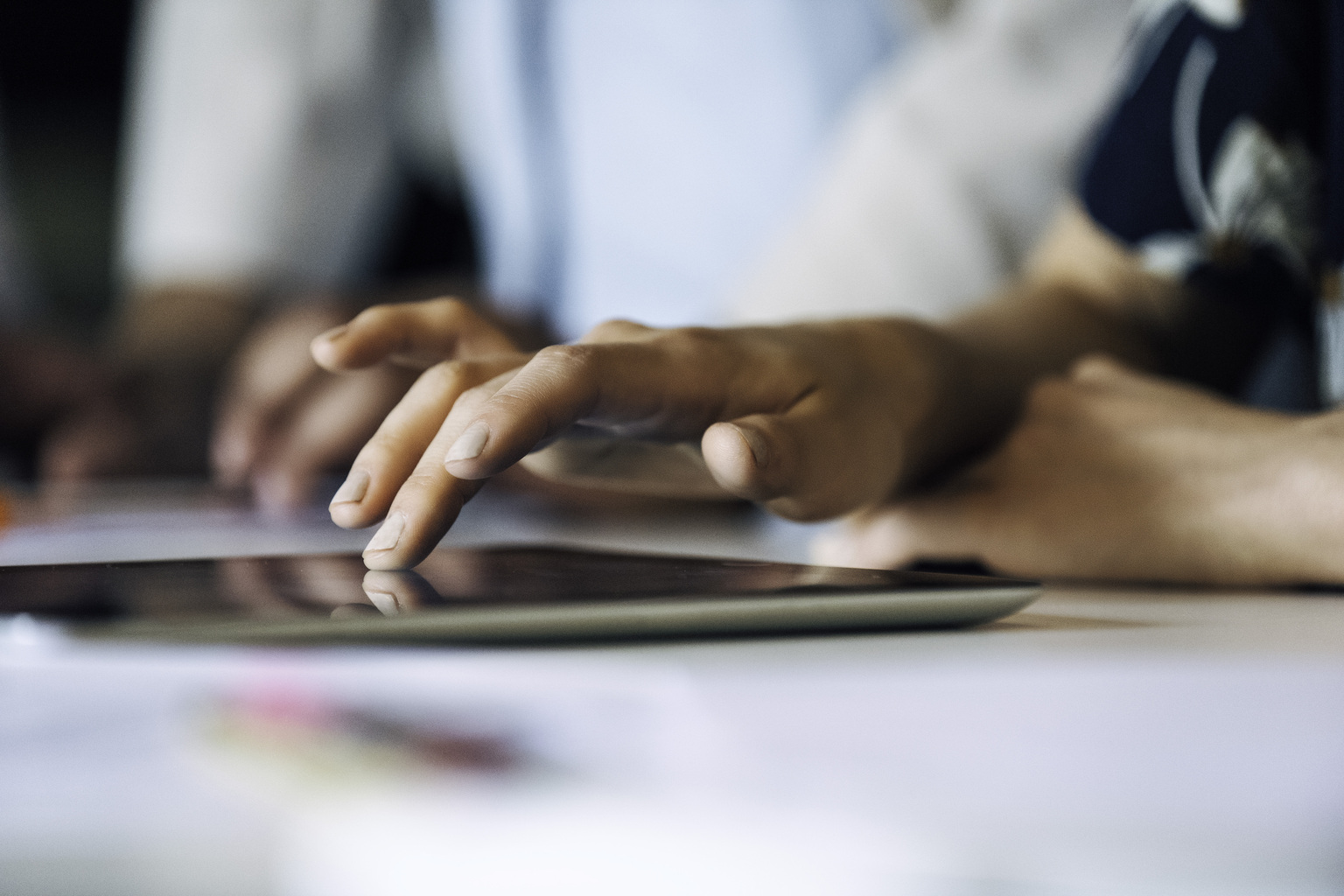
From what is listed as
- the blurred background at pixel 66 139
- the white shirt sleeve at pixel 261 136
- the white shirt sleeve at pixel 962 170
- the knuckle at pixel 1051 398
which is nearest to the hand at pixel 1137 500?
the knuckle at pixel 1051 398

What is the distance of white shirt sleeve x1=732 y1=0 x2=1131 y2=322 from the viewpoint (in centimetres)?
58

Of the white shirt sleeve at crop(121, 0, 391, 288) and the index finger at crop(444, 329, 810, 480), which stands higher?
the white shirt sleeve at crop(121, 0, 391, 288)

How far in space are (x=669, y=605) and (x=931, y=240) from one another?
462 mm

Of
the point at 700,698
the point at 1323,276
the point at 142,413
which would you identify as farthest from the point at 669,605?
the point at 142,413

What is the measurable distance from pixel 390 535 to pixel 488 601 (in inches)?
2.0

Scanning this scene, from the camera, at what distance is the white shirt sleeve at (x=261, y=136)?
126cm

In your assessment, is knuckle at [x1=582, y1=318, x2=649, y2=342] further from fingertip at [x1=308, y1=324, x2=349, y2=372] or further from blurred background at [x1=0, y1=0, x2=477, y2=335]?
blurred background at [x1=0, y1=0, x2=477, y2=335]

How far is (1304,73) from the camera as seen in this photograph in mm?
383

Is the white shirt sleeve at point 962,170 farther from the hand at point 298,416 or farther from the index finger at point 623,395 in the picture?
the index finger at point 623,395

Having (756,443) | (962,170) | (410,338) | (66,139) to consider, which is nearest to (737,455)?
→ (756,443)

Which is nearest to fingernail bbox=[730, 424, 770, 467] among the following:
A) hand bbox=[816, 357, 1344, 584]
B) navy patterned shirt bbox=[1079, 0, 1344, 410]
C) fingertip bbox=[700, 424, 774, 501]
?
fingertip bbox=[700, 424, 774, 501]

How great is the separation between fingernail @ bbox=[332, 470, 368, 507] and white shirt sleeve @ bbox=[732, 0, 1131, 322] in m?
0.36

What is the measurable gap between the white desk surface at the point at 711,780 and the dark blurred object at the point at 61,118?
178cm

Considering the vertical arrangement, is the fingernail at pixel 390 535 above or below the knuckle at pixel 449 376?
below
